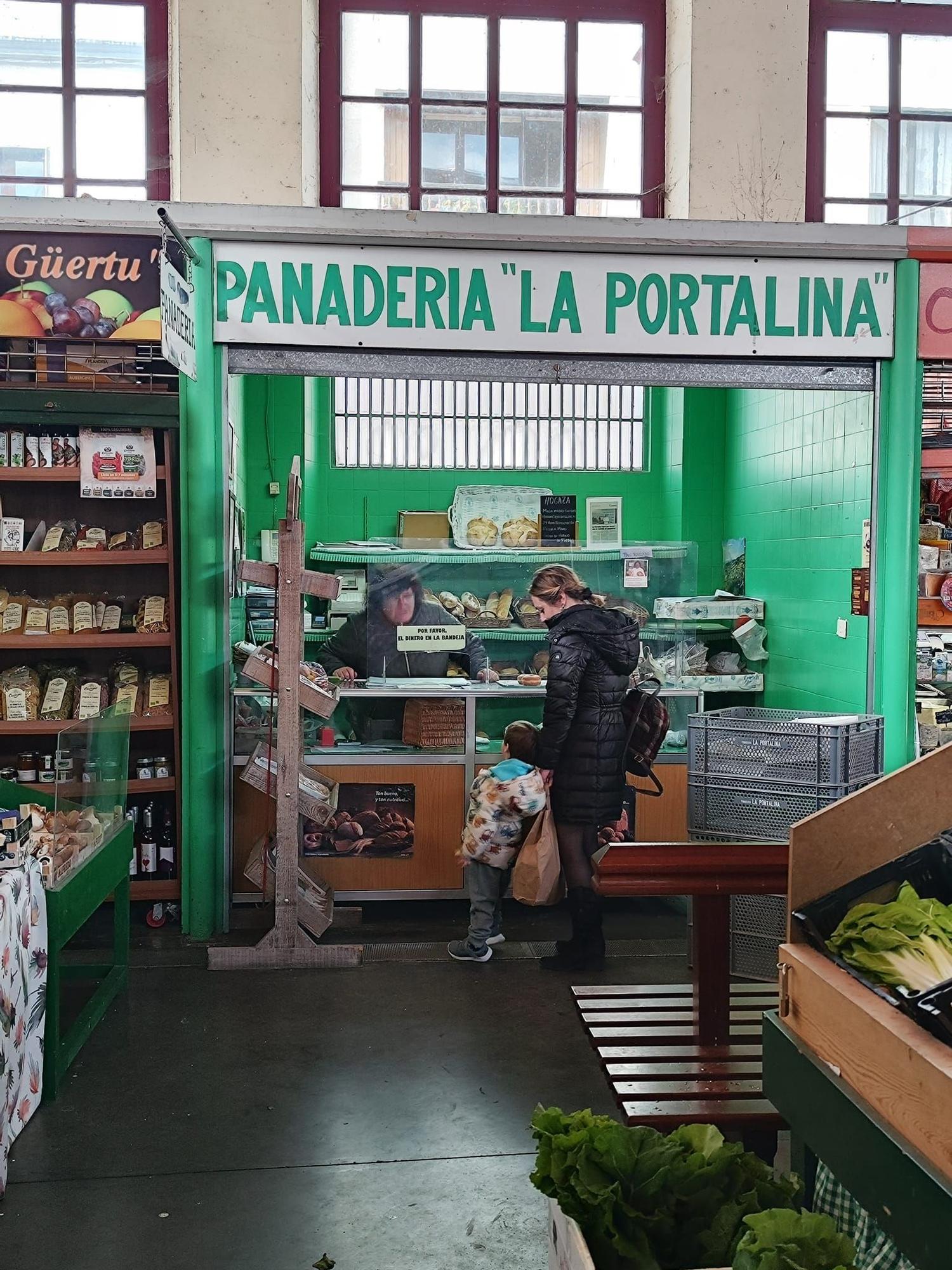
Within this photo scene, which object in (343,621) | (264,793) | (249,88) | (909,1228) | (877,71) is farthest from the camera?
(877,71)

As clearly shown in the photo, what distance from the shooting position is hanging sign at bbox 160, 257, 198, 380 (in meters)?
5.18

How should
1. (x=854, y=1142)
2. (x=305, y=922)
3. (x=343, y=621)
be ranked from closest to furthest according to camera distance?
1. (x=854, y=1142)
2. (x=305, y=922)
3. (x=343, y=621)

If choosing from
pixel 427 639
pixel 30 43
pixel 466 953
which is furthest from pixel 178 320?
pixel 30 43

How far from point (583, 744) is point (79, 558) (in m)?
2.82

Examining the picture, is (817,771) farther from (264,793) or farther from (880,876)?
(264,793)

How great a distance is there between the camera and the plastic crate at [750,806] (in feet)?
16.7

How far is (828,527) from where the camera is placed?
23.8 feet

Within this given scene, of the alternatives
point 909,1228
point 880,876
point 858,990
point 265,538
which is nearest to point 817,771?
point 880,876

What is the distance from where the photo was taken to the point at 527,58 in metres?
8.73

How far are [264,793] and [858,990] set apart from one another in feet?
14.7

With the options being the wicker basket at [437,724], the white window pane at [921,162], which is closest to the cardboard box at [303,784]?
the wicker basket at [437,724]

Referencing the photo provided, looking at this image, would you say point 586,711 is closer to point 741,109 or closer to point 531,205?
point 531,205

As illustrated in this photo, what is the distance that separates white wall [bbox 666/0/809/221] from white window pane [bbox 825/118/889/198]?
0.38m

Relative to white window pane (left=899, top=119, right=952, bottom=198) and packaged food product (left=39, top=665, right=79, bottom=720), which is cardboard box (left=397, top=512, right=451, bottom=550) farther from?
white window pane (left=899, top=119, right=952, bottom=198)
